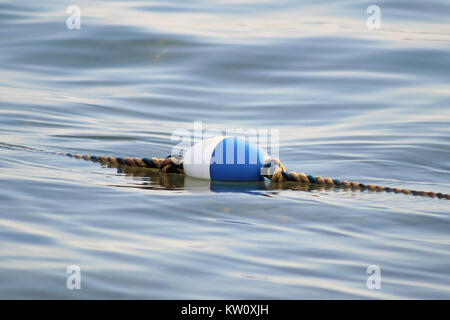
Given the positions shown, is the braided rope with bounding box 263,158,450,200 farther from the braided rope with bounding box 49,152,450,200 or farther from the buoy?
the buoy

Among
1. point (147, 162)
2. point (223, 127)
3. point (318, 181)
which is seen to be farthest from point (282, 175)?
Result: point (223, 127)

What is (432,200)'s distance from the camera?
6.12 metres

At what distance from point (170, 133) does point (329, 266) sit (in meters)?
4.60

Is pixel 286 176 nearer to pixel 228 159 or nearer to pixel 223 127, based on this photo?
pixel 228 159

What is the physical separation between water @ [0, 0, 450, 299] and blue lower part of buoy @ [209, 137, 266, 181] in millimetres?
122

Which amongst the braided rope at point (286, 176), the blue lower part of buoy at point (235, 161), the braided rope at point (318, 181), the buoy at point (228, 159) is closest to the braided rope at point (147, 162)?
the braided rope at point (286, 176)

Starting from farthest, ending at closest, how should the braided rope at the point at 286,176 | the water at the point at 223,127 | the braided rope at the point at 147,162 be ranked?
the braided rope at the point at 147,162 → the braided rope at the point at 286,176 → the water at the point at 223,127

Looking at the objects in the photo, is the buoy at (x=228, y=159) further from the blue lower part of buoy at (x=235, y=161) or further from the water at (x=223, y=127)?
the water at (x=223, y=127)

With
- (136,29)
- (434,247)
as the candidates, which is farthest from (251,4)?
(434,247)

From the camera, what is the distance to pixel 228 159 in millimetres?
6418

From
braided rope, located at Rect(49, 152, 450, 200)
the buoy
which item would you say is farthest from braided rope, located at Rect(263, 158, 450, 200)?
the buoy

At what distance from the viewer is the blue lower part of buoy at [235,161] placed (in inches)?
252

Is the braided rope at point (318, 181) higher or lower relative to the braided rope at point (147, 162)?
lower

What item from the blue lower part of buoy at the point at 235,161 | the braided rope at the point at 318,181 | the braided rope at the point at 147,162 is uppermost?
the braided rope at the point at 147,162
